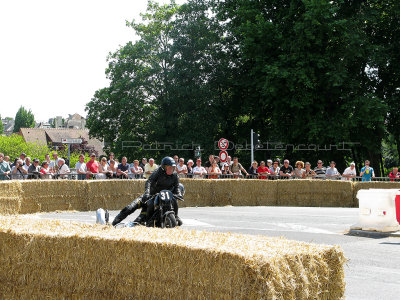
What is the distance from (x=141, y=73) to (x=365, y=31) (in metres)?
19.0

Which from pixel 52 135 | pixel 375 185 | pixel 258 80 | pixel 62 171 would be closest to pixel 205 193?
pixel 62 171

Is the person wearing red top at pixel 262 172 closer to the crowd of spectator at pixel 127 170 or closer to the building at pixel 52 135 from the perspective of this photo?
the crowd of spectator at pixel 127 170

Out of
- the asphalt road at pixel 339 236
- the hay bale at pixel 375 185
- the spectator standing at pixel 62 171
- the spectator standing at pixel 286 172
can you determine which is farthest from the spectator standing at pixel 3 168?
the hay bale at pixel 375 185

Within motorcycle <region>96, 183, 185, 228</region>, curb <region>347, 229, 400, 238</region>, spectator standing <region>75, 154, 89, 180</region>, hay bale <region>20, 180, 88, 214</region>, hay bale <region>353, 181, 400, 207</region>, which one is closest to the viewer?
motorcycle <region>96, 183, 185, 228</region>

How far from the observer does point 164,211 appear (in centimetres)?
1127

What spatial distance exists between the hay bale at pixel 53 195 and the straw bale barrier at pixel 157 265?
1428 cm

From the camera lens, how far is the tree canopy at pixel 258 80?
35906 mm

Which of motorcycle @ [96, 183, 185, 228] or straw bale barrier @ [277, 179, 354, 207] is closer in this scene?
motorcycle @ [96, 183, 185, 228]

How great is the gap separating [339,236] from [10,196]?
1127 cm

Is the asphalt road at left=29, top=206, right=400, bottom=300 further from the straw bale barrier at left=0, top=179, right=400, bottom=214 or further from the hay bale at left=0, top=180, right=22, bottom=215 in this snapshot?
the hay bale at left=0, top=180, right=22, bottom=215

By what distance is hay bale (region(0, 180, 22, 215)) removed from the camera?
65.4 ft

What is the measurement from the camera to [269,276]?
511 centimetres

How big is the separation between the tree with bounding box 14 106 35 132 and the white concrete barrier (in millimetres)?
177396

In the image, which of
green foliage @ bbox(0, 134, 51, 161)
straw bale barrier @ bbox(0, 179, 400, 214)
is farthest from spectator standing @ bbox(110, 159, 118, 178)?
green foliage @ bbox(0, 134, 51, 161)
